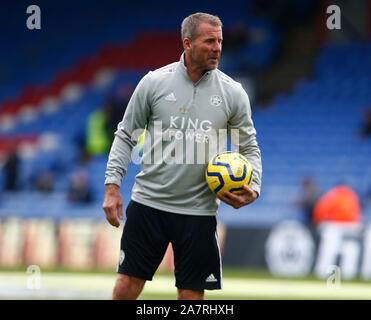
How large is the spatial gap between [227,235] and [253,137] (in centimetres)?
864

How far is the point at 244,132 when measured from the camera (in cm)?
611

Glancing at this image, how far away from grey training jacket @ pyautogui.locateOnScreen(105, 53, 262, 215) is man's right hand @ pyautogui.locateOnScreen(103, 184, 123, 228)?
2.9 inches

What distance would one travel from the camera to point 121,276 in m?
5.95

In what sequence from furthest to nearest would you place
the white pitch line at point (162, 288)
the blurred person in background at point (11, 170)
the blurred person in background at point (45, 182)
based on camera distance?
the blurred person in background at point (45, 182) < the blurred person in background at point (11, 170) < the white pitch line at point (162, 288)

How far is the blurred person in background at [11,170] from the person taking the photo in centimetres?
2023

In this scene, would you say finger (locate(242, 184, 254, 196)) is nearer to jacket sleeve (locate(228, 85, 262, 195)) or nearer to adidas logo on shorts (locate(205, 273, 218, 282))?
jacket sleeve (locate(228, 85, 262, 195))

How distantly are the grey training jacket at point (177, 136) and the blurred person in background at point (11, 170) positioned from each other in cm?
1459

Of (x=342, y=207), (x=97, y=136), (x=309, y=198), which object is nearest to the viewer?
(x=342, y=207)

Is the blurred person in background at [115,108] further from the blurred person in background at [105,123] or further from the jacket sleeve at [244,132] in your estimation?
the jacket sleeve at [244,132]

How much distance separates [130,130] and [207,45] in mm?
776

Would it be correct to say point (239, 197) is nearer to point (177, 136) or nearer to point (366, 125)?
point (177, 136)

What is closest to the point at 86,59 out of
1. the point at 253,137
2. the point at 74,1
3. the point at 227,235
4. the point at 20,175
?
the point at 74,1

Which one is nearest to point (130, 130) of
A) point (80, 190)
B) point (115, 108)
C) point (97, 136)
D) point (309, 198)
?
point (309, 198)

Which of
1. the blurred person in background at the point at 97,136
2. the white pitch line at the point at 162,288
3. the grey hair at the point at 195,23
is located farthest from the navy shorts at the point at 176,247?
the blurred person in background at the point at 97,136
